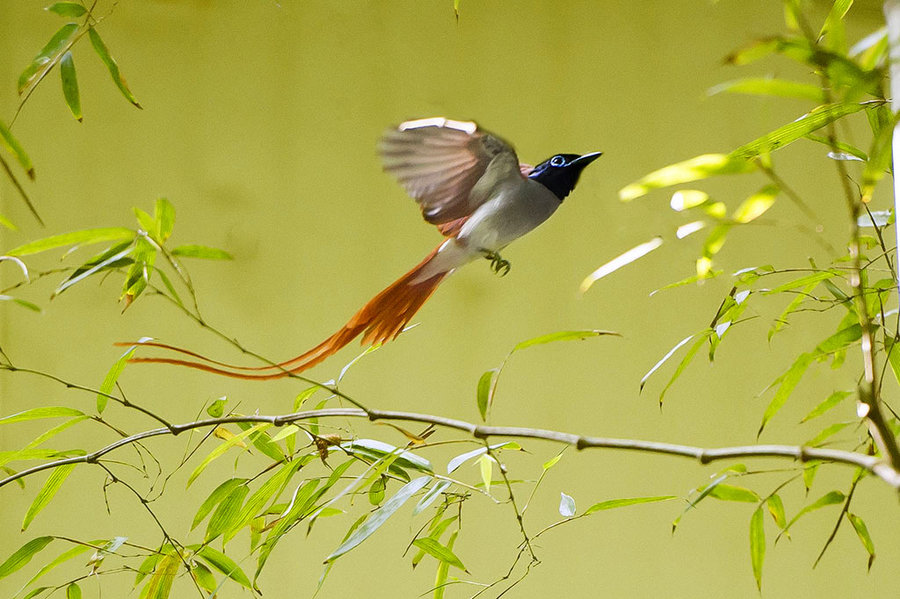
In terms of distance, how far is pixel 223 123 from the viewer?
4.11ft

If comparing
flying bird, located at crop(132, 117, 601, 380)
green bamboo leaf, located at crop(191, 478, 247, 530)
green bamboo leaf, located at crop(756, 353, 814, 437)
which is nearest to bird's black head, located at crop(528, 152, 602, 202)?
flying bird, located at crop(132, 117, 601, 380)

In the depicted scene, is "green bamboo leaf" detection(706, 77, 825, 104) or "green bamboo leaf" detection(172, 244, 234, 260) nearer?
"green bamboo leaf" detection(706, 77, 825, 104)

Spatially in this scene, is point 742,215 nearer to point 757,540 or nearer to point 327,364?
point 757,540

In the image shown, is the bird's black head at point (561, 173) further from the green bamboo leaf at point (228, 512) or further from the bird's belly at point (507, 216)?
the green bamboo leaf at point (228, 512)

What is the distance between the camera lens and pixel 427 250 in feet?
4.30

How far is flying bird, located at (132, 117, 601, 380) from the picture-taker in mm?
496

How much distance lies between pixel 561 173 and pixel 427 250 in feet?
2.49

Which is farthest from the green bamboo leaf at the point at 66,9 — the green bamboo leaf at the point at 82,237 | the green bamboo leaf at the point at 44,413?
the green bamboo leaf at the point at 44,413

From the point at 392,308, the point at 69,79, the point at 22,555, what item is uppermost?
the point at 69,79

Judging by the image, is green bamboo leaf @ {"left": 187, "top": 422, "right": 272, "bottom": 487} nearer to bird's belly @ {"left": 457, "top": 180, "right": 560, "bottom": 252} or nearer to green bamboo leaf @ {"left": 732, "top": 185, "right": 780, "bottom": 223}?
bird's belly @ {"left": 457, "top": 180, "right": 560, "bottom": 252}

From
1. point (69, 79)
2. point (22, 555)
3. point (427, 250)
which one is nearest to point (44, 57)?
point (69, 79)

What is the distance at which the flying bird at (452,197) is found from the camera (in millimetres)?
496

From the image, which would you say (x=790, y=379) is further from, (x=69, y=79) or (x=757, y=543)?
(x=69, y=79)

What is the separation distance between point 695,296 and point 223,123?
0.80 m
